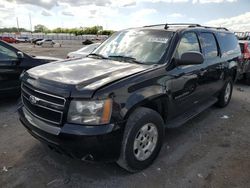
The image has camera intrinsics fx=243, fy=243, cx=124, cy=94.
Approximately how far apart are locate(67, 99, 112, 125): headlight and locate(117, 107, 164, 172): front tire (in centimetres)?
37

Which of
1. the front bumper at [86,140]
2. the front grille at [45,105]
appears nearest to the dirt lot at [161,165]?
the front bumper at [86,140]

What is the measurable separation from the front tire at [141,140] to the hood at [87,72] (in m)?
0.54

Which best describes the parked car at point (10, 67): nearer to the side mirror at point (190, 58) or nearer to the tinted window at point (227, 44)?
the side mirror at point (190, 58)

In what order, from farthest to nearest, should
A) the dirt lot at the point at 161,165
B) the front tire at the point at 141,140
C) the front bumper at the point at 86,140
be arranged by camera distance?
the dirt lot at the point at 161,165
the front tire at the point at 141,140
the front bumper at the point at 86,140

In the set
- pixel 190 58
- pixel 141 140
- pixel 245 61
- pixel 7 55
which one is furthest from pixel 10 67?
pixel 245 61

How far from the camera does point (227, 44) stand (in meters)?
5.69

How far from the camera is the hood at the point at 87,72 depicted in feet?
9.07

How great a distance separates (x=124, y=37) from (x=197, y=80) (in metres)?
1.48

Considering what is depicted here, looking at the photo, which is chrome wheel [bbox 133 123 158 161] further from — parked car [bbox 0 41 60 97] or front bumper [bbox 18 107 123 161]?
parked car [bbox 0 41 60 97]

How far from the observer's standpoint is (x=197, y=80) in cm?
423

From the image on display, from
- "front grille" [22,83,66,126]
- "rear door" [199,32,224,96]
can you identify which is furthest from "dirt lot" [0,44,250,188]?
"rear door" [199,32,224,96]

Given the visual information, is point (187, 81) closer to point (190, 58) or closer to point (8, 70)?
point (190, 58)

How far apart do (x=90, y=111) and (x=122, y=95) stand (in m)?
0.41

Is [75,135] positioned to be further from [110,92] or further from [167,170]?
[167,170]
